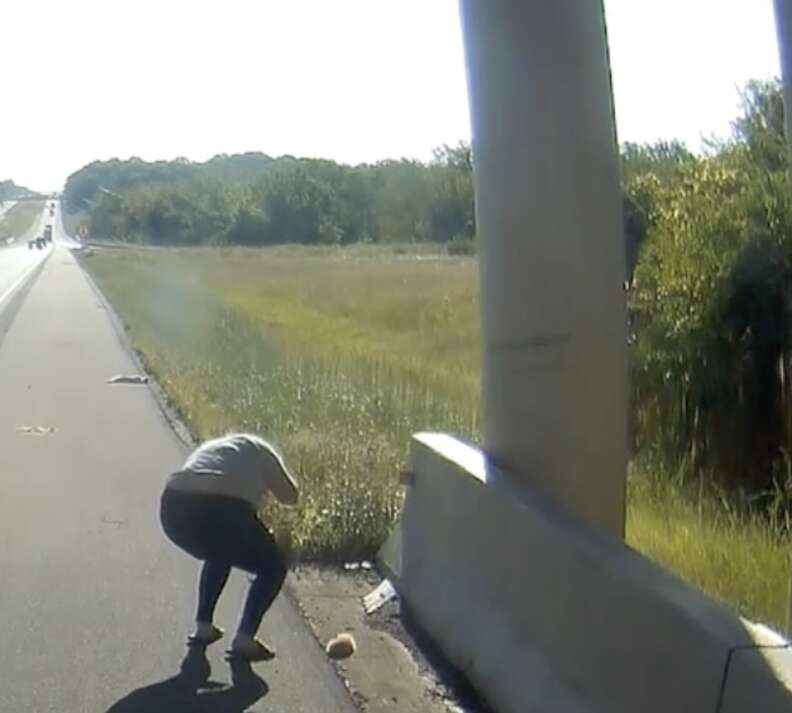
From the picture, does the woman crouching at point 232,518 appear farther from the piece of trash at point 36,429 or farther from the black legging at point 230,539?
the piece of trash at point 36,429

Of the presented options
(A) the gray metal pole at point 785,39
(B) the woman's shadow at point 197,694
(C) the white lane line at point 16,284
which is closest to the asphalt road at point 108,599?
(B) the woman's shadow at point 197,694

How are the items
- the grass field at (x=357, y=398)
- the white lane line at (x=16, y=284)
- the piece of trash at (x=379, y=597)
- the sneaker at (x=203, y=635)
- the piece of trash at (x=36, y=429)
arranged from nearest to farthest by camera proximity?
1. the sneaker at (x=203, y=635)
2. the piece of trash at (x=379, y=597)
3. the grass field at (x=357, y=398)
4. the piece of trash at (x=36, y=429)
5. the white lane line at (x=16, y=284)

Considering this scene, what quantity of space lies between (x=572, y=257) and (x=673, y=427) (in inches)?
306

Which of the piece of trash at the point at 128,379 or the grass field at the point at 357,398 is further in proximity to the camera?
the piece of trash at the point at 128,379

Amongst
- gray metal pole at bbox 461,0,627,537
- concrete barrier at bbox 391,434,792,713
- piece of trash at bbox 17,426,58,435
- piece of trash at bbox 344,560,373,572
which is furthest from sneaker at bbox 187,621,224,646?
piece of trash at bbox 17,426,58,435

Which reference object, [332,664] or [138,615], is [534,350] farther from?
[138,615]

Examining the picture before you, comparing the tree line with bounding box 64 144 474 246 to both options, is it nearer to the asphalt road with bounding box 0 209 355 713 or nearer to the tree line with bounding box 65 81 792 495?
the tree line with bounding box 65 81 792 495

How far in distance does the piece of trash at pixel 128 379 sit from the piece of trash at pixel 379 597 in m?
16.1

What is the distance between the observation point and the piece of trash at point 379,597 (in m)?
9.38

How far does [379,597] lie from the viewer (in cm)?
952

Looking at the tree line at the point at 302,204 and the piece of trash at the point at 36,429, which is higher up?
the tree line at the point at 302,204

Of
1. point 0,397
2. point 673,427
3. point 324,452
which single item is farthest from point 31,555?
point 0,397

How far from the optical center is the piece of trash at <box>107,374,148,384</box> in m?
25.5

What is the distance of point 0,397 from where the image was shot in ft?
74.6
